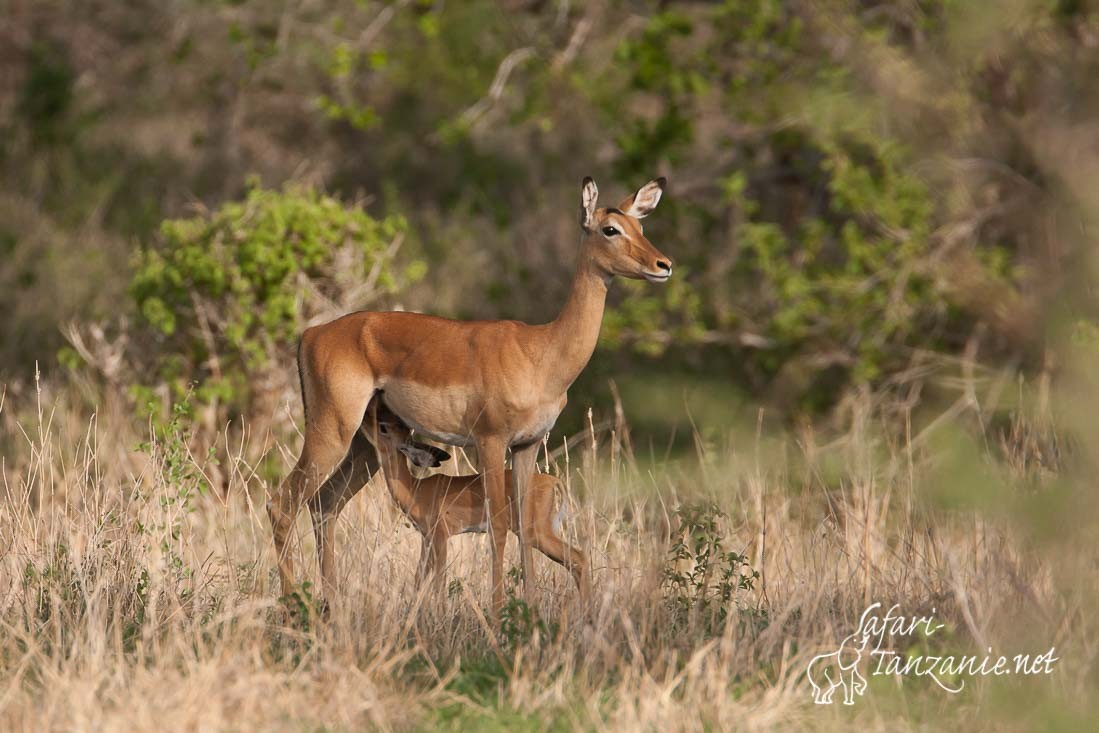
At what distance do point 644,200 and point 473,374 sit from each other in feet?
3.74

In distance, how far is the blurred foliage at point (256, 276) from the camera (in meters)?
10.3

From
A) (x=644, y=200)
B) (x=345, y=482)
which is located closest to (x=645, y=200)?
(x=644, y=200)

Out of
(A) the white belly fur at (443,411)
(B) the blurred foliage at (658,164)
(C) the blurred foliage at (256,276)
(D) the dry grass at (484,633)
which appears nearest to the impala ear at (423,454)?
(A) the white belly fur at (443,411)

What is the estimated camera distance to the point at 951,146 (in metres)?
9.14

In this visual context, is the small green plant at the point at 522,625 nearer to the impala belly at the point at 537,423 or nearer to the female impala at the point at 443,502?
the female impala at the point at 443,502

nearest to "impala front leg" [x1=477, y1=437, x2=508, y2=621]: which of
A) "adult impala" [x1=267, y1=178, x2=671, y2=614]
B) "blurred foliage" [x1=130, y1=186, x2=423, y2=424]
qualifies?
"adult impala" [x1=267, y1=178, x2=671, y2=614]

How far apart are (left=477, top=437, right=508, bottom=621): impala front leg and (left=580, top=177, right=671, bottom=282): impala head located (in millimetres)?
933

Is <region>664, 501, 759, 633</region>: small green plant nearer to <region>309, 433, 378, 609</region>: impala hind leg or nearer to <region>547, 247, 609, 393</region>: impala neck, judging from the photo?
<region>547, 247, 609, 393</region>: impala neck

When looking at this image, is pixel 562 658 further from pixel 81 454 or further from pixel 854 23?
pixel 854 23

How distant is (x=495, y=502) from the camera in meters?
7.29

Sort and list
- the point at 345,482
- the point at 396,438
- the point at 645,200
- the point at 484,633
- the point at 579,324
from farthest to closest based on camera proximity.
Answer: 1. the point at 345,482
2. the point at 396,438
3. the point at 645,200
4. the point at 579,324
5. the point at 484,633

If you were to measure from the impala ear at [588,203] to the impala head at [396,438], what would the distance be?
1.32 metres

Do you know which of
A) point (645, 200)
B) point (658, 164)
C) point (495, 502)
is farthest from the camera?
point (658, 164)

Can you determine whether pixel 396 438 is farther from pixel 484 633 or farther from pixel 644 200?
pixel 644 200
